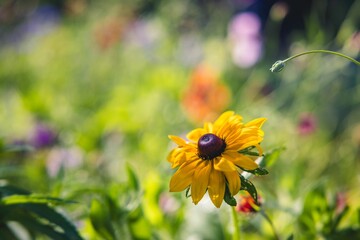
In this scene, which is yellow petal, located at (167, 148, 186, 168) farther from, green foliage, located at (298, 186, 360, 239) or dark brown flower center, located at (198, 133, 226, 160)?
green foliage, located at (298, 186, 360, 239)

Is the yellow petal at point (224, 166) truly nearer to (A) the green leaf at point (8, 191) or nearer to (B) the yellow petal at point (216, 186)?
(B) the yellow petal at point (216, 186)

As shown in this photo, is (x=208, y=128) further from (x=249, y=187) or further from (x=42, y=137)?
(x=42, y=137)

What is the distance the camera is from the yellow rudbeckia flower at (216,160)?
68cm

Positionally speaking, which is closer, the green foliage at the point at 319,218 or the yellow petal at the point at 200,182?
the yellow petal at the point at 200,182

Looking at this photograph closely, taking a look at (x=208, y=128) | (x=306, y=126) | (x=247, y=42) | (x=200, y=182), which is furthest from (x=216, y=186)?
(x=247, y=42)

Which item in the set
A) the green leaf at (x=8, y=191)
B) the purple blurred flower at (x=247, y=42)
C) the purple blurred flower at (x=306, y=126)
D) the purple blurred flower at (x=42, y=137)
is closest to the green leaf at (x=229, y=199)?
the green leaf at (x=8, y=191)

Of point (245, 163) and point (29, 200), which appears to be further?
point (29, 200)

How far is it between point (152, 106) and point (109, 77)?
0.79 m

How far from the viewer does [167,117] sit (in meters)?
2.01

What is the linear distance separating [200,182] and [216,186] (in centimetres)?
2

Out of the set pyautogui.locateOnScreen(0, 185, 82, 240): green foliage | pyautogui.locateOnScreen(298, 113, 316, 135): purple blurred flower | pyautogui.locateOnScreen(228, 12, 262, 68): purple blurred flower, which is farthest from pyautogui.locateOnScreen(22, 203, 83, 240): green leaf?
pyautogui.locateOnScreen(228, 12, 262, 68): purple blurred flower

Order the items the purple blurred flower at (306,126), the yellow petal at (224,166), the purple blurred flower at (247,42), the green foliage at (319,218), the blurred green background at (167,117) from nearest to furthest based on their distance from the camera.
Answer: the yellow petal at (224,166)
the green foliage at (319,218)
the blurred green background at (167,117)
the purple blurred flower at (306,126)
the purple blurred flower at (247,42)

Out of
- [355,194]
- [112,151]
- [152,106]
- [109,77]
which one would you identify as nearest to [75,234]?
[355,194]

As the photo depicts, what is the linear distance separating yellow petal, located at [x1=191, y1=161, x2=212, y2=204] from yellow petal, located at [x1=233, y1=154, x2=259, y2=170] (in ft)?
0.13
